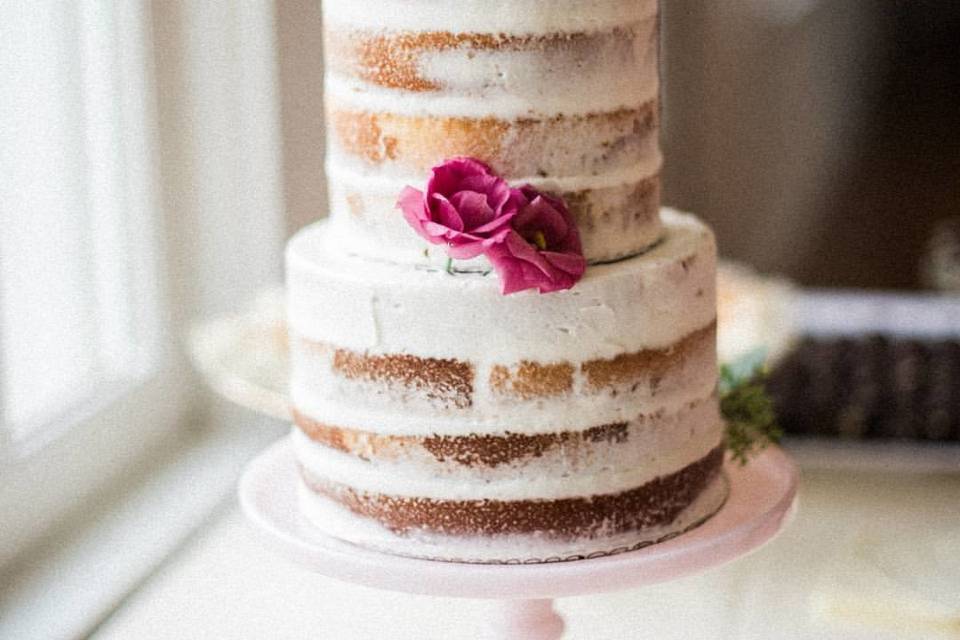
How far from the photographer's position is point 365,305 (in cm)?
93

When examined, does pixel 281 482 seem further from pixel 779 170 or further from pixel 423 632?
pixel 779 170

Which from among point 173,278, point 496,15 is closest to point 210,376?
point 173,278

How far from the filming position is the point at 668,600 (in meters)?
1.38

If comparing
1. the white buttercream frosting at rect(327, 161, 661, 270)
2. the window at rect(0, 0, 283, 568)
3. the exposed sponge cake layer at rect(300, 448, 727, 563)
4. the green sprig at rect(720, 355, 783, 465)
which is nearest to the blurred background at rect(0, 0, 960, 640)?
the window at rect(0, 0, 283, 568)

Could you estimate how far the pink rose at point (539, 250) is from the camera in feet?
2.83

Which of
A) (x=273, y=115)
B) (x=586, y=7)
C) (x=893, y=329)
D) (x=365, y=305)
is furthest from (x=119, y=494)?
(x=893, y=329)

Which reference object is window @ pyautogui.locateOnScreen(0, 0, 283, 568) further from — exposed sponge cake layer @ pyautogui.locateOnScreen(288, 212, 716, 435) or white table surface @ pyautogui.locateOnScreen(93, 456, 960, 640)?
exposed sponge cake layer @ pyautogui.locateOnScreen(288, 212, 716, 435)

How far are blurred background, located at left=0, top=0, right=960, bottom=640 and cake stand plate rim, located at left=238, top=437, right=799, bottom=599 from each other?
0.30 m

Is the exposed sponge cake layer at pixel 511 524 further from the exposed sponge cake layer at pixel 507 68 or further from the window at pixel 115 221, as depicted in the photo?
the window at pixel 115 221

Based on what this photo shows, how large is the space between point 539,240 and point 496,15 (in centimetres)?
15

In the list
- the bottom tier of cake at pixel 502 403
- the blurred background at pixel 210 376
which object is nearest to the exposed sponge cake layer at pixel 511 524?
the bottom tier of cake at pixel 502 403

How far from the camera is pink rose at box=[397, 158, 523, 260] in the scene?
864 millimetres

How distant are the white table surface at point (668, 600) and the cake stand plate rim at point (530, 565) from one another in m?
0.28

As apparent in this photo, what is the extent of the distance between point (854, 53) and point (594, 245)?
1999 millimetres
